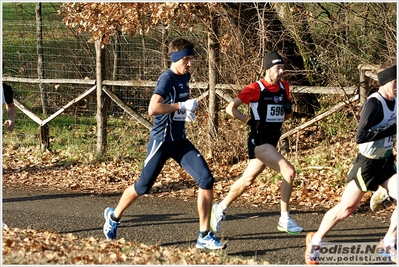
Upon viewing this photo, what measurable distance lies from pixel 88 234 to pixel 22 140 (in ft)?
21.0

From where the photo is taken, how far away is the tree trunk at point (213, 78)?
39.1ft

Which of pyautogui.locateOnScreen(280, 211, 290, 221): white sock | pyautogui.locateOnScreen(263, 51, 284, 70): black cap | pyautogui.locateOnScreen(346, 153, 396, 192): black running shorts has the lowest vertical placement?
pyautogui.locateOnScreen(280, 211, 290, 221): white sock

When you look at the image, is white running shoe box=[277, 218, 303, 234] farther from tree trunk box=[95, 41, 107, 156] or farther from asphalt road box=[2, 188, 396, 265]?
tree trunk box=[95, 41, 107, 156]

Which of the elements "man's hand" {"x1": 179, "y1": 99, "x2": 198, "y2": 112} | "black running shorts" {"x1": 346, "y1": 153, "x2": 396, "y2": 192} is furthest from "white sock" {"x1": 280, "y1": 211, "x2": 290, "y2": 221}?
"man's hand" {"x1": 179, "y1": 99, "x2": 198, "y2": 112}

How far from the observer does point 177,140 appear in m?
7.75

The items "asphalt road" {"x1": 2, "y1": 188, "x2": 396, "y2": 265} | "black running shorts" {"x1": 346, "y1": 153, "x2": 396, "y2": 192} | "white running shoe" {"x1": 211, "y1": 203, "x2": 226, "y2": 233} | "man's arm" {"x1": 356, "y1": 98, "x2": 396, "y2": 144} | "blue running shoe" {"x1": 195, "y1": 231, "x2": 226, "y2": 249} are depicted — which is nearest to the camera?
"man's arm" {"x1": 356, "y1": 98, "x2": 396, "y2": 144}

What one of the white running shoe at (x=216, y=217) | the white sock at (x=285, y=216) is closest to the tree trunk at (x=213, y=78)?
the white running shoe at (x=216, y=217)

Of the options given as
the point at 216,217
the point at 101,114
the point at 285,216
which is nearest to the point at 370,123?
the point at 285,216

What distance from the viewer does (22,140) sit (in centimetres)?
1446

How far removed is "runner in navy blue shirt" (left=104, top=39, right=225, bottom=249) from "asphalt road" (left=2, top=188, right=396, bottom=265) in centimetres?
48

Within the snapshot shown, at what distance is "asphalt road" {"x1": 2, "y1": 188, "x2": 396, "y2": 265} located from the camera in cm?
778

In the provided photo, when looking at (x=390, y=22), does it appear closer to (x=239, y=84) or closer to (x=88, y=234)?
(x=239, y=84)

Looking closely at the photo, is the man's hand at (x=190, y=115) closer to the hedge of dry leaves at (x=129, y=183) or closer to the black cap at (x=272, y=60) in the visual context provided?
the black cap at (x=272, y=60)

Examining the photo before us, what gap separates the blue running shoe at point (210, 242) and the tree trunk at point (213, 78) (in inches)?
187
